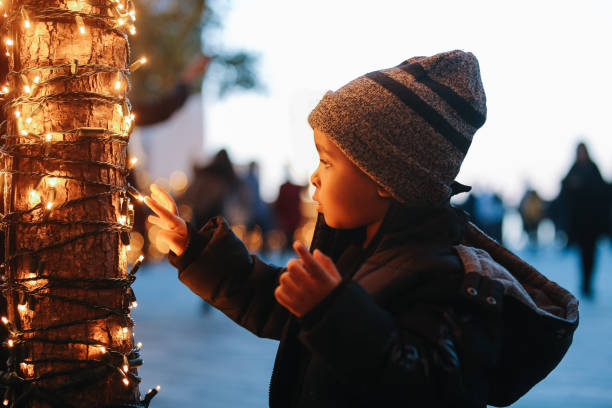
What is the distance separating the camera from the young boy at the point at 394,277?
1.53 metres

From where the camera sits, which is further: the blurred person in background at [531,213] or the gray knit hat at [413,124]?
the blurred person in background at [531,213]

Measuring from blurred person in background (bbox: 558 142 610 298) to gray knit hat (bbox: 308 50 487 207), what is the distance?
24.5 ft

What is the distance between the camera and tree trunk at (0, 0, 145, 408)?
5.89ft

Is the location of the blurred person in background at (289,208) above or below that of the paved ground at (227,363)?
above

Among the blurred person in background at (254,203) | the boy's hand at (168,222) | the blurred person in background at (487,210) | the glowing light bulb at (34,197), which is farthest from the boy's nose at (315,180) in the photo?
the blurred person in background at (487,210)

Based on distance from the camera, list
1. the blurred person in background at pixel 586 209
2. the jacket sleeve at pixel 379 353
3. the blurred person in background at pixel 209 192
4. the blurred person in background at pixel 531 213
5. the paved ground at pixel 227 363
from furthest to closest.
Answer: the blurred person in background at pixel 531 213
the blurred person in background at pixel 586 209
the blurred person in background at pixel 209 192
the paved ground at pixel 227 363
the jacket sleeve at pixel 379 353

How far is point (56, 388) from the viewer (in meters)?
1.78

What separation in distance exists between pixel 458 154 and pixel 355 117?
1.05ft

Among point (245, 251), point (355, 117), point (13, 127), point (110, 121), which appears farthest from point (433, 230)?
point (13, 127)

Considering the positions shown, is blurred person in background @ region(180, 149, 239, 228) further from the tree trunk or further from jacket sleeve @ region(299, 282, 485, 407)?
jacket sleeve @ region(299, 282, 485, 407)

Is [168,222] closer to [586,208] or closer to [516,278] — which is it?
[516,278]

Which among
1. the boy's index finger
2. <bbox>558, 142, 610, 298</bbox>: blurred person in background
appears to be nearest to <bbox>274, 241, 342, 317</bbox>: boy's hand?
the boy's index finger

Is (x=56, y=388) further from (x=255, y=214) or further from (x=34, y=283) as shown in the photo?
(x=255, y=214)

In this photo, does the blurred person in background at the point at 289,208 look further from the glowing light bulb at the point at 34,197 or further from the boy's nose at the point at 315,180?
the glowing light bulb at the point at 34,197
